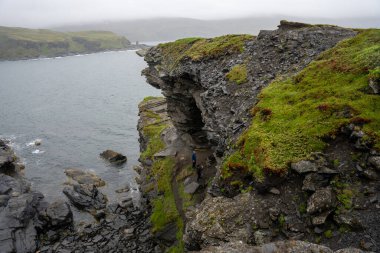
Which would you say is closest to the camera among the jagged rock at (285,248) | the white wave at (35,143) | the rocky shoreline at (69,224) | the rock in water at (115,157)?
the jagged rock at (285,248)

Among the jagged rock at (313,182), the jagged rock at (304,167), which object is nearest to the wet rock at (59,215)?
the jagged rock at (304,167)

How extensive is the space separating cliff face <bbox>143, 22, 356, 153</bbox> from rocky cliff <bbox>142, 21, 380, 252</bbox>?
0.14 meters

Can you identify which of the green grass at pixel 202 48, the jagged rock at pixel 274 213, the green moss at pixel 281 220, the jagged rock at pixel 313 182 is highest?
the green grass at pixel 202 48

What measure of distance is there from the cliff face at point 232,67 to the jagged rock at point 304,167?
25.3ft

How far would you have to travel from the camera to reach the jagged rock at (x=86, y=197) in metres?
52.6

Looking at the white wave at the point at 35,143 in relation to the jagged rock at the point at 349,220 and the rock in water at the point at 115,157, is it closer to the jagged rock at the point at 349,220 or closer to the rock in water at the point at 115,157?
the rock in water at the point at 115,157

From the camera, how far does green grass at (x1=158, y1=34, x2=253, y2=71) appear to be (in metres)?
42.1

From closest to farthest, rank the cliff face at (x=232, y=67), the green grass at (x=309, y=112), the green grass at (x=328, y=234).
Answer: the green grass at (x=328, y=234) → the green grass at (x=309, y=112) → the cliff face at (x=232, y=67)

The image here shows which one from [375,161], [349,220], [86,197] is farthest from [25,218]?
[375,161]

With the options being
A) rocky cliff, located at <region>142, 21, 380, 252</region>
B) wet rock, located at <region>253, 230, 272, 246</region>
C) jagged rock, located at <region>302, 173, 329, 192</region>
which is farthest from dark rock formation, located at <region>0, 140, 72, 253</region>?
jagged rock, located at <region>302, 173, 329, 192</region>

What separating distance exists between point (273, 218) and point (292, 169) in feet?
11.0

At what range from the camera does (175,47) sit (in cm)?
5350

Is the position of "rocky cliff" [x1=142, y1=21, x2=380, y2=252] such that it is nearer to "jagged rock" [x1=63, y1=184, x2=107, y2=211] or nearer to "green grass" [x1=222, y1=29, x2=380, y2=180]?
"green grass" [x1=222, y1=29, x2=380, y2=180]

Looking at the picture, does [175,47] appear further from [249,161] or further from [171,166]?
[249,161]
